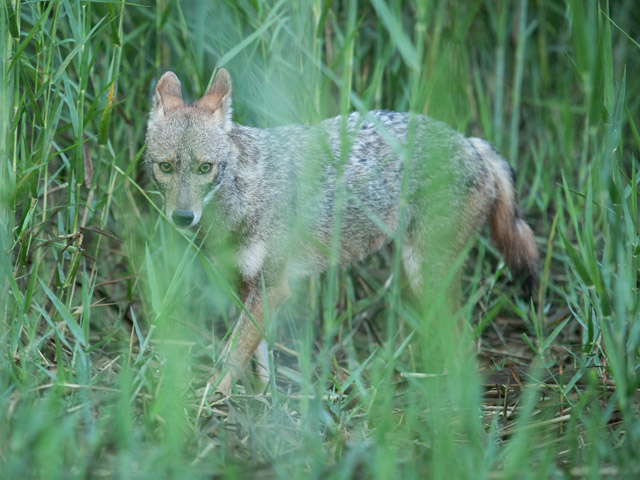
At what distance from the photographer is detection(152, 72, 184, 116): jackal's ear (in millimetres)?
4309

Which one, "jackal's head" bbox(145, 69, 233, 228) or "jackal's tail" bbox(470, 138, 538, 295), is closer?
"jackal's head" bbox(145, 69, 233, 228)

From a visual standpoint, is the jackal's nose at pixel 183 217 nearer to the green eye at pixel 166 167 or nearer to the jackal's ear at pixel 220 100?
the green eye at pixel 166 167

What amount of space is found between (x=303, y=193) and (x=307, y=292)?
0.85 metres

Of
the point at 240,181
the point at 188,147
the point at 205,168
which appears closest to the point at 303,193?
the point at 240,181

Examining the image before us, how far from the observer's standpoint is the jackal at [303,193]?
4164 millimetres

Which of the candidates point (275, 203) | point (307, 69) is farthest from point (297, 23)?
point (275, 203)

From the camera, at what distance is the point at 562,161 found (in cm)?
636

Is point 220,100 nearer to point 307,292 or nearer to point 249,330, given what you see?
point 249,330

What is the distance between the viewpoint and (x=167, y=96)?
438 centimetres

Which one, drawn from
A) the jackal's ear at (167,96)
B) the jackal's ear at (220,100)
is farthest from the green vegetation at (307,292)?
the jackal's ear at (167,96)

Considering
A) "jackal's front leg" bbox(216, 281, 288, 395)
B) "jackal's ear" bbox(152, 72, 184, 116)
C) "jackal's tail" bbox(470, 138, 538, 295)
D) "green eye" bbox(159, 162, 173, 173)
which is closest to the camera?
"green eye" bbox(159, 162, 173, 173)

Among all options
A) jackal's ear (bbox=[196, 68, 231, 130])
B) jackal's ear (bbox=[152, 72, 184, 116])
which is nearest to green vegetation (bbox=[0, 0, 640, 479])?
jackal's ear (bbox=[196, 68, 231, 130])

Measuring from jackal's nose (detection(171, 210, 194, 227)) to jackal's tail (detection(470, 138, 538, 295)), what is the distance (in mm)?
2108

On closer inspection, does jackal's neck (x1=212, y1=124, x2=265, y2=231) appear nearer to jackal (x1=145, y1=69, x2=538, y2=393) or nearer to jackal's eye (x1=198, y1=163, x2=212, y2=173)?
jackal (x1=145, y1=69, x2=538, y2=393)
